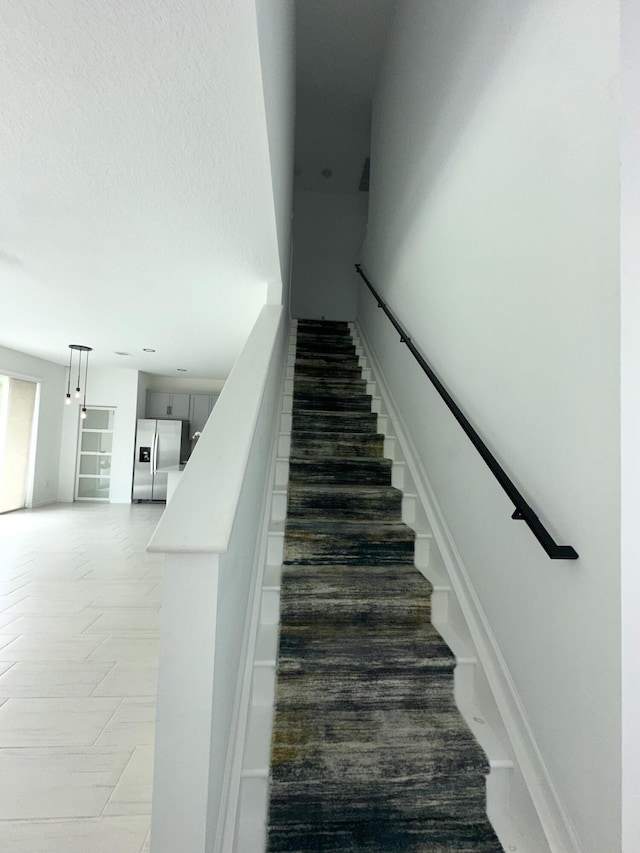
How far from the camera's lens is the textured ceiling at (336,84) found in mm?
4227

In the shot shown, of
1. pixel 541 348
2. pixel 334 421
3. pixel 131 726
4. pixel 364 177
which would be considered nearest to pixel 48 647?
pixel 131 726

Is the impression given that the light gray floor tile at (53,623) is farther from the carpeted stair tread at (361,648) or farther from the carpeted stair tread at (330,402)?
the carpeted stair tread at (330,402)

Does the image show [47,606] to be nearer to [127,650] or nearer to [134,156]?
[127,650]

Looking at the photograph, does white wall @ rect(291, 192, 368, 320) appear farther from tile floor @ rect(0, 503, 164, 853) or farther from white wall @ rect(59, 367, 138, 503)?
tile floor @ rect(0, 503, 164, 853)

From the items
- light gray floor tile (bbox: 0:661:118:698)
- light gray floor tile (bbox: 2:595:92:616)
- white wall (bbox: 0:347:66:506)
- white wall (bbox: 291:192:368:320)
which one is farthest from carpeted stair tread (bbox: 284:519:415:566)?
white wall (bbox: 0:347:66:506)

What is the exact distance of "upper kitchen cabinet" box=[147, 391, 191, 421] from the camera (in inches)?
385

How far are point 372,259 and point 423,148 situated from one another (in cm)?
194

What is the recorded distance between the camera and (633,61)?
1156 mm

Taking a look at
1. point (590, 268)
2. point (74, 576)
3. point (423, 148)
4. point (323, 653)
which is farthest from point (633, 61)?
point (74, 576)

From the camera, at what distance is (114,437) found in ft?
29.3

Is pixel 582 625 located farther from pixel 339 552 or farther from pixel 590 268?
pixel 339 552

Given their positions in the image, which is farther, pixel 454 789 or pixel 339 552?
pixel 339 552

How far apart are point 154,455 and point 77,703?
7027mm

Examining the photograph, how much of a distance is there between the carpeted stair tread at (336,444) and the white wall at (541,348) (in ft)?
2.17
